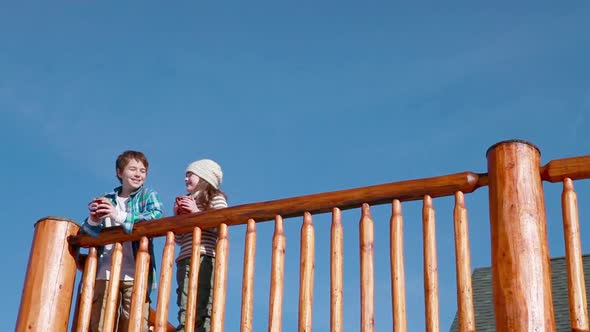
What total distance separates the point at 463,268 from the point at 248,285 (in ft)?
3.76

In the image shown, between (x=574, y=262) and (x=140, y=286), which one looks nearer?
(x=574, y=262)

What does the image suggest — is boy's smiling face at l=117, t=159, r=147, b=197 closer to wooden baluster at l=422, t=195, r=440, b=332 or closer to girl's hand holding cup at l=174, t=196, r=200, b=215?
girl's hand holding cup at l=174, t=196, r=200, b=215

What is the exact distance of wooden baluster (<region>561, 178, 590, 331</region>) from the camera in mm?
4867

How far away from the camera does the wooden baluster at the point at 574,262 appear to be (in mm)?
4867

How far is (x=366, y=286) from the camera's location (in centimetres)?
531

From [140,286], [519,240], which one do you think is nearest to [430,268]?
[519,240]

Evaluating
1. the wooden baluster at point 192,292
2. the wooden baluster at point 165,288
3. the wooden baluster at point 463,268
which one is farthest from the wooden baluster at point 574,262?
the wooden baluster at point 165,288

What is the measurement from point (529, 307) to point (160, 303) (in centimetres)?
200

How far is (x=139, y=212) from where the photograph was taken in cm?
668

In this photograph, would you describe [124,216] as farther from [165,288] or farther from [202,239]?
[165,288]

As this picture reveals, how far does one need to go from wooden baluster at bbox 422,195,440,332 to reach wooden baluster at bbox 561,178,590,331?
63cm

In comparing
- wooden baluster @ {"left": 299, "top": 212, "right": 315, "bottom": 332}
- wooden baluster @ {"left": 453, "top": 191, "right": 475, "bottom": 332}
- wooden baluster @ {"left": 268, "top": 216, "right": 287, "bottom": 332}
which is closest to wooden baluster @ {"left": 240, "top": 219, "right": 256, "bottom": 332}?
wooden baluster @ {"left": 268, "top": 216, "right": 287, "bottom": 332}

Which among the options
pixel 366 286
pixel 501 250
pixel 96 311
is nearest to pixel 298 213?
pixel 366 286

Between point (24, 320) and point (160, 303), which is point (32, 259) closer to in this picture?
point (24, 320)
